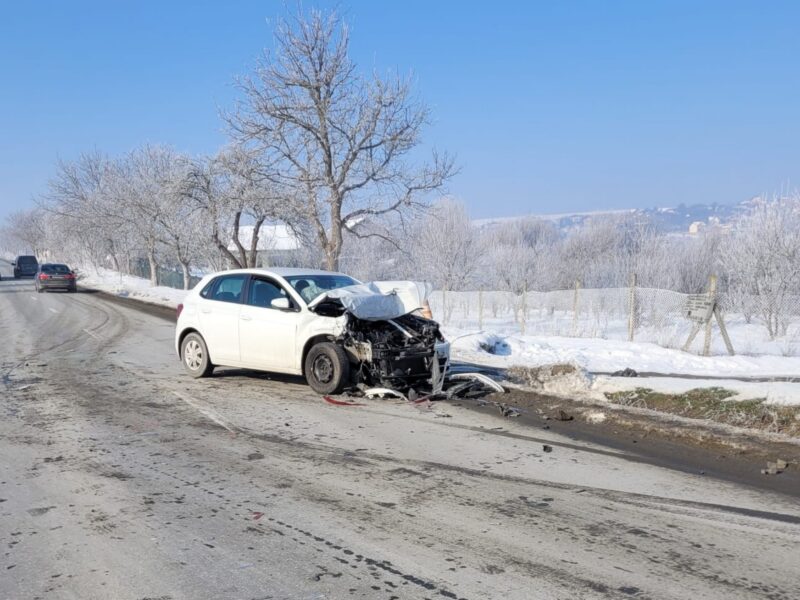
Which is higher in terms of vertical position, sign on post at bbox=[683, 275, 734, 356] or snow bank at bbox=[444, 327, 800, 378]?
sign on post at bbox=[683, 275, 734, 356]

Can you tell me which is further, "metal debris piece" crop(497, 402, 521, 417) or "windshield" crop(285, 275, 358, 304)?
"windshield" crop(285, 275, 358, 304)

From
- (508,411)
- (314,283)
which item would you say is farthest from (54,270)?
(508,411)

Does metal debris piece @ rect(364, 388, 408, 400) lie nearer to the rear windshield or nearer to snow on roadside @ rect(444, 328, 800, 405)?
snow on roadside @ rect(444, 328, 800, 405)

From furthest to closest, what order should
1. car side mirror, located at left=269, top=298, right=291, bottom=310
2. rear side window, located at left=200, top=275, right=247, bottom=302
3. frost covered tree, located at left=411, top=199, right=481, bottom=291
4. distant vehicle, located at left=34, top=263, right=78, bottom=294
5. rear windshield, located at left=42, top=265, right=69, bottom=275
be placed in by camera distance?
frost covered tree, located at left=411, top=199, right=481, bottom=291
rear windshield, located at left=42, top=265, right=69, bottom=275
distant vehicle, located at left=34, top=263, right=78, bottom=294
rear side window, located at left=200, top=275, right=247, bottom=302
car side mirror, located at left=269, top=298, right=291, bottom=310

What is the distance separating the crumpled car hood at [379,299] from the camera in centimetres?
889

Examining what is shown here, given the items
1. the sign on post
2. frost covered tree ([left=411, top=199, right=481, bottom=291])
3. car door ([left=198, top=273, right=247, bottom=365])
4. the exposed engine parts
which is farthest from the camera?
frost covered tree ([left=411, top=199, right=481, bottom=291])

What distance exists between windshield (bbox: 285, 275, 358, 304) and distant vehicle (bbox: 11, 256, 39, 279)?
181 feet

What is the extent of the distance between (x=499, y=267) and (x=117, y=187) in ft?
92.8

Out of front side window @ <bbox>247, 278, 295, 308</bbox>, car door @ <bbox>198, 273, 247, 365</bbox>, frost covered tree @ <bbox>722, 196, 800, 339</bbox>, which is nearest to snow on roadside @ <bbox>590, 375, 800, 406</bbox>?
front side window @ <bbox>247, 278, 295, 308</bbox>

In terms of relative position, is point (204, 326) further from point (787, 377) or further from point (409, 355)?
point (787, 377)

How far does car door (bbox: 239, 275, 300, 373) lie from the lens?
935 centimetres

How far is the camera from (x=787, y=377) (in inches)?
457

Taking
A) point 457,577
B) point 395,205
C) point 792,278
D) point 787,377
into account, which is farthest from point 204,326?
point 792,278

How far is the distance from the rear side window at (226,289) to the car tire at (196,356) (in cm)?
65
